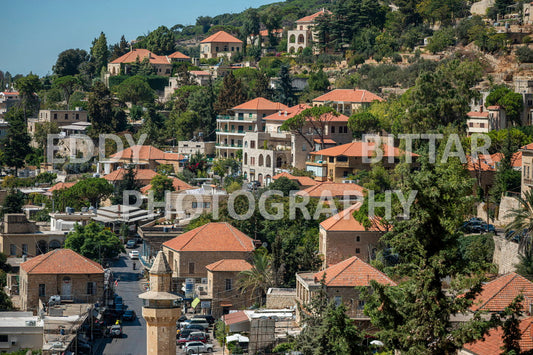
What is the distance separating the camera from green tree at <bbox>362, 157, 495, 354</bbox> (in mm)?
23766

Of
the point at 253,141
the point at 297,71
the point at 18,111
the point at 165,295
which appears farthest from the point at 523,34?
the point at 165,295

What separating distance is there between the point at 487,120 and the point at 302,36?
4773cm

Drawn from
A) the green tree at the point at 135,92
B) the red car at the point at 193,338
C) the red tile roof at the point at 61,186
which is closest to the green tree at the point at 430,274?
the red car at the point at 193,338

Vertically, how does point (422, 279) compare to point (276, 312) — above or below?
above

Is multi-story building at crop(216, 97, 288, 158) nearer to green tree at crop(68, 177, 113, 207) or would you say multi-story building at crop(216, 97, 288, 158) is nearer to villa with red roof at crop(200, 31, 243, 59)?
green tree at crop(68, 177, 113, 207)

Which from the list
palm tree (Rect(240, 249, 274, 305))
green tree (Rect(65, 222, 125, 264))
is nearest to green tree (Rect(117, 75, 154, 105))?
green tree (Rect(65, 222, 125, 264))

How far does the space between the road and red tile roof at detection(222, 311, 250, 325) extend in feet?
11.9

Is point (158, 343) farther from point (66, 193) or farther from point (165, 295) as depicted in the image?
point (66, 193)

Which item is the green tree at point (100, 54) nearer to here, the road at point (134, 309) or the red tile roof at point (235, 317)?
the road at point (134, 309)

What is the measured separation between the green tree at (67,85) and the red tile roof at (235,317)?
68418 millimetres

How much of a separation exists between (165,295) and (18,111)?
7252cm

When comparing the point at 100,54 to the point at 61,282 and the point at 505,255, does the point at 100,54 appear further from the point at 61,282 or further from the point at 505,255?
the point at 505,255

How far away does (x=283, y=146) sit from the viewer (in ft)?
247

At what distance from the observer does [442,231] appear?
953 inches
